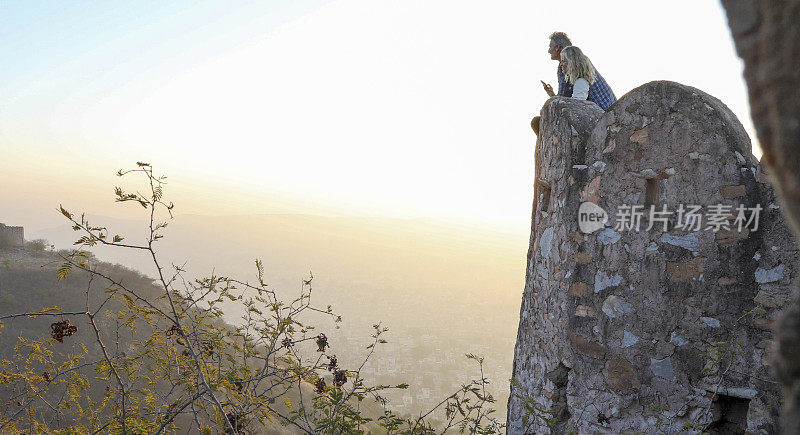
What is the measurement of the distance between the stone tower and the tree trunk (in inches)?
89.3

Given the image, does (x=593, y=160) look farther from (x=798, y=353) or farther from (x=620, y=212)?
(x=798, y=353)

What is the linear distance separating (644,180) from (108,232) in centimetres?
316

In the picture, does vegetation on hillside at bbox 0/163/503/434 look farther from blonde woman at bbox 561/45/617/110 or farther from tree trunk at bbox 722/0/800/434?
blonde woman at bbox 561/45/617/110

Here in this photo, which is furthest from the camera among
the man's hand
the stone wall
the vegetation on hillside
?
the stone wall

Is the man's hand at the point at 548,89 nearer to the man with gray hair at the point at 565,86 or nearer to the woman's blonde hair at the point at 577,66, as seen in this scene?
the man with gray hair at the point at 565,86

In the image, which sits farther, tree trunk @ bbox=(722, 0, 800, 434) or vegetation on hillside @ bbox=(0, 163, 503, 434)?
vegetation on hillside @ bbox=(0, 163, 503, 434)

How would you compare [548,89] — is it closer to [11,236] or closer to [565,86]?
[565,86]

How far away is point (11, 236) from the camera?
2125 cm

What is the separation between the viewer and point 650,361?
3193 mm

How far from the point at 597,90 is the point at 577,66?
1.24 ft

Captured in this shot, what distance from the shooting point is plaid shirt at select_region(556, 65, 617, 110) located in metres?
4.19

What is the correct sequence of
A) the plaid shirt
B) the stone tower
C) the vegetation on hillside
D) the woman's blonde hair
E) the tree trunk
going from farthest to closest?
the plaid shirt
the woman's blonde hair
the stone tower
the vegetation on hillside
the tree trunk

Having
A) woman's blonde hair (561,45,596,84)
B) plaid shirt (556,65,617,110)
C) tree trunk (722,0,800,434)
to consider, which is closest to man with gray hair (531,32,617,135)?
plaid shirt (556,65,617,110)

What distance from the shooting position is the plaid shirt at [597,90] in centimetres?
419
